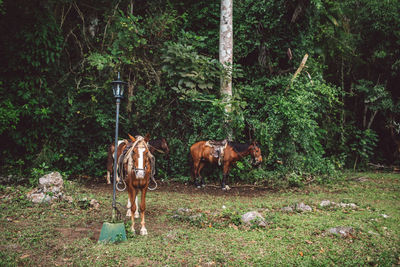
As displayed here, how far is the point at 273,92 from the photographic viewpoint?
35.3 ft

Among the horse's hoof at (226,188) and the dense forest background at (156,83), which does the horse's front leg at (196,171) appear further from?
the horse's hoof at (226,188)

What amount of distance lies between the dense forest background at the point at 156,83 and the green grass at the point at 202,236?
9.69 feet

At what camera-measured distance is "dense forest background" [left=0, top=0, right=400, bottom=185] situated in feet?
31.5

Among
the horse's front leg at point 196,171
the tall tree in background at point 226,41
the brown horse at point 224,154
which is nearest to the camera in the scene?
the brown horse at point 224,154

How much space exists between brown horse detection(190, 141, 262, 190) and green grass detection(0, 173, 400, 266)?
6.31 feet

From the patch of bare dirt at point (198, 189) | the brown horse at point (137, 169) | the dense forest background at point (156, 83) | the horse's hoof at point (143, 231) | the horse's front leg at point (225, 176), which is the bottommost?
the patch of bare dirt at point (198, 189)

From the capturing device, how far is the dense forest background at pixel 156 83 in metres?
9.59

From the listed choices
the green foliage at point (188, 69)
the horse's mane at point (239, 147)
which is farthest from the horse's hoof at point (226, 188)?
the green foliage at point (188, 69)

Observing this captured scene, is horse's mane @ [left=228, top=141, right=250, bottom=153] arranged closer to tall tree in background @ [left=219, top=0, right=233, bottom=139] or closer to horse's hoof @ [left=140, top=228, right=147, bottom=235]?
tall tree in background @ [left=219, top=0, right=233, bottom=139]

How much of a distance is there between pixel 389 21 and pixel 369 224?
1099 cm

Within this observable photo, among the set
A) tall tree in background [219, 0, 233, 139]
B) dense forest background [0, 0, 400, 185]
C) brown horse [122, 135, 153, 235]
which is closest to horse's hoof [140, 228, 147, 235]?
brown horse [122, 135, 153, 235]

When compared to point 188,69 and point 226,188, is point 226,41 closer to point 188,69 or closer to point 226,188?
point 188,69

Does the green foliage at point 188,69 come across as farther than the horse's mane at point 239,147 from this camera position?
Yes

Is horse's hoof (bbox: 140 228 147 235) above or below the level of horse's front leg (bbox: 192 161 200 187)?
below
